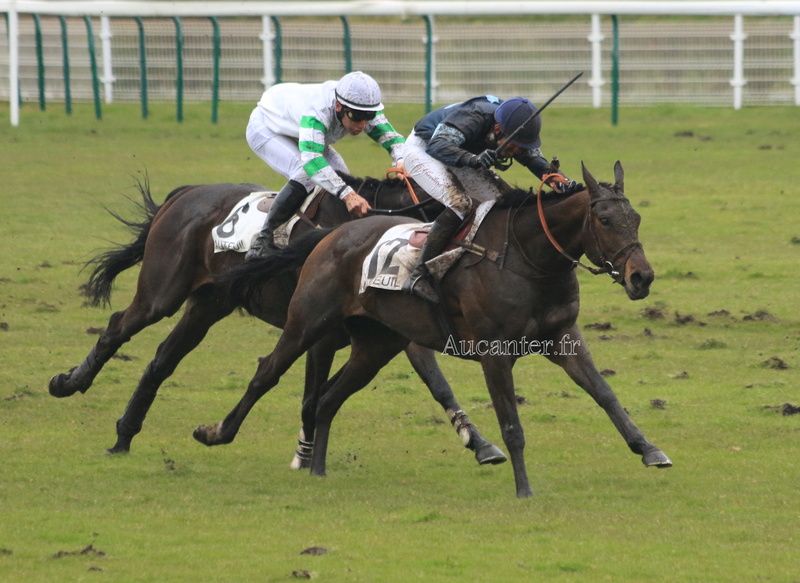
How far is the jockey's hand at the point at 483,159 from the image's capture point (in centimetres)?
732

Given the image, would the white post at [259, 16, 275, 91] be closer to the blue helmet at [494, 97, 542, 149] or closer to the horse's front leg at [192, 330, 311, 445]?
the horse's front leg at [192, 330, 311, 445]

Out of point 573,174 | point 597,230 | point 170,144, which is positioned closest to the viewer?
point 597,230

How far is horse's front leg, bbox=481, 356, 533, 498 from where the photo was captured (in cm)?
724

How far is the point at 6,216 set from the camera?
16.6m

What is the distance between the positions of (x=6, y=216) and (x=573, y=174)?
6790 millimetres

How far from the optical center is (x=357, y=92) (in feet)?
27.1

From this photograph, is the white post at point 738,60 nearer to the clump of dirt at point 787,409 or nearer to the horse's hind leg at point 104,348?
the clump of dirt at point 787,409

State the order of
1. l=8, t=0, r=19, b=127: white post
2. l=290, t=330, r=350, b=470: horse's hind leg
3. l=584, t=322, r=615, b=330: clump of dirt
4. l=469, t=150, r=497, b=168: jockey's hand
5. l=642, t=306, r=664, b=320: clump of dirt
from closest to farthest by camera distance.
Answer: l=469, t=150, r=497, b=168: jockey's hand → l=290, t=330, r=350, b=470: horse's hind leg → l=584, t=322, r=615, b=330: clump of dirt → l=642, t=306, r=664, b=320: clump of dirt → l=8, t=0, r=19, b=127: white post

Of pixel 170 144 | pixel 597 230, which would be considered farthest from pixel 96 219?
pixel 597 230

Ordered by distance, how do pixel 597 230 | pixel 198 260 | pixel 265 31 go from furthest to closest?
pixel 265 31 < pixel 198 260 < pixel 597 230

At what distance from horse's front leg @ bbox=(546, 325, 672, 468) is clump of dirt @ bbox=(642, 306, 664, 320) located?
17.5 feet

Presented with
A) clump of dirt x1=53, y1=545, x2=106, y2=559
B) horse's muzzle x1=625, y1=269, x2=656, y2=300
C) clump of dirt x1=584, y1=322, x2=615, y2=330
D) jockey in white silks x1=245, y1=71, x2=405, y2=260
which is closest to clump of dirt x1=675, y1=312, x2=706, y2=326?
clump of dirt x1=584, y1=322, x2=615, y2=330

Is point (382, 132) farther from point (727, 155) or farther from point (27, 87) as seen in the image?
point (27, 87)

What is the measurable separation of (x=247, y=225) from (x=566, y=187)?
7.43 ft
